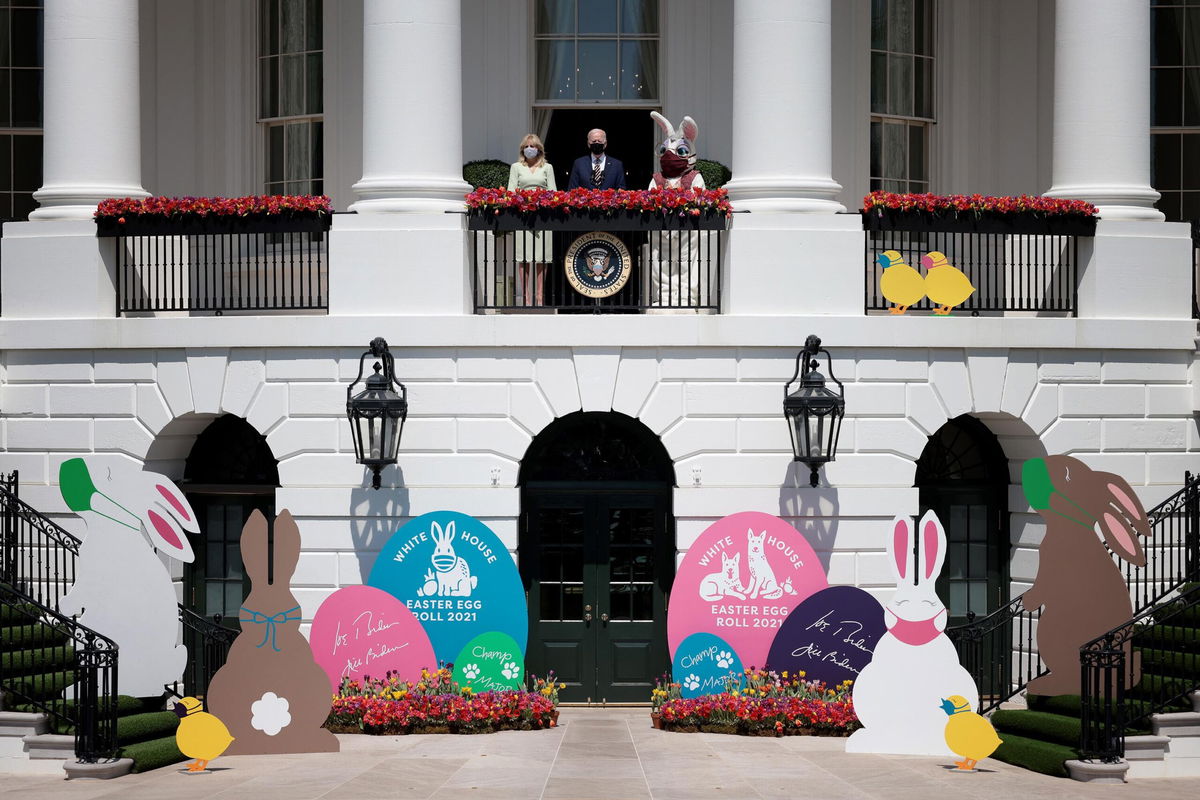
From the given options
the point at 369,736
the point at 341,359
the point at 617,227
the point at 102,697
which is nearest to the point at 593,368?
the point at 617,227

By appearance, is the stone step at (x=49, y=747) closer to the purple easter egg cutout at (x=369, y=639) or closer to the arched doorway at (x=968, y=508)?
the purple easter egg cutout at (x=369, y=639)

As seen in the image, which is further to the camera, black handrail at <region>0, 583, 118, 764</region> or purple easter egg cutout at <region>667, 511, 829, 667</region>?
purple easter egg cutout at <region>667, 511, 829, 667</region>

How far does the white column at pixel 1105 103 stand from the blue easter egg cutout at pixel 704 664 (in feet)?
22.2

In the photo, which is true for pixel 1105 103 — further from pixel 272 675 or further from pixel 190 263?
pixel 272 675

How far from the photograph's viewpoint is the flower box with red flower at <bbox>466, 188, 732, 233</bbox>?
20.2m

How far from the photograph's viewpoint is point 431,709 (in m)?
18.8

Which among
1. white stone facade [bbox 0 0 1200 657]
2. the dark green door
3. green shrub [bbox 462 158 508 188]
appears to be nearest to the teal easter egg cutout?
white stone facade [bbox 0 0 1200 657]

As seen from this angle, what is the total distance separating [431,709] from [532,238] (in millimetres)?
5527

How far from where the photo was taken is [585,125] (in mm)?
24188

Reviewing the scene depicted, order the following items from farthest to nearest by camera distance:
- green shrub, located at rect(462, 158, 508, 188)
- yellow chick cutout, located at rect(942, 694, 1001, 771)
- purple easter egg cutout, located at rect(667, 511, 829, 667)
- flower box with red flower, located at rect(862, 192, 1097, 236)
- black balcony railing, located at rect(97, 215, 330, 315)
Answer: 1. green shrub, located at rect(462, 158, 508, 188)
2. black balcony railing, located at rect(97, 215, 330, 315)
3. flower box with red flower, located at rect(862, 192, 1097, 236)
4. purple easter egg cutout, located at rect(667, 511, 829, 667)
5. yellow chick cutout, located at rect(942, 694, 1001, 771)

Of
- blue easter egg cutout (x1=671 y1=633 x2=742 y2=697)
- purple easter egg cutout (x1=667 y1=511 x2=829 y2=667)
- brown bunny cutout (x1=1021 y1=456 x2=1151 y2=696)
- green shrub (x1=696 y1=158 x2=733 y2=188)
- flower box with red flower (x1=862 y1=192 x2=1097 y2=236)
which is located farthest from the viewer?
green shrub (x1=696 y1=158 x2=733 y2=188)

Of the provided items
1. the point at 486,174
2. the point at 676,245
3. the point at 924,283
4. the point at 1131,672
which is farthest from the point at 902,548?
the point at 486,174

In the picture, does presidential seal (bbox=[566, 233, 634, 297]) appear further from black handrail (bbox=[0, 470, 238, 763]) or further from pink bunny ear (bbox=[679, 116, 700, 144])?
black handrail (bbox=[0, 470, 238, 763])

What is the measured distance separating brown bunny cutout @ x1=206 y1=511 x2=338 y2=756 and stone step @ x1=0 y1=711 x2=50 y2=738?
5.72ft
